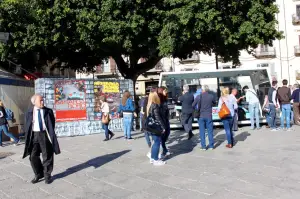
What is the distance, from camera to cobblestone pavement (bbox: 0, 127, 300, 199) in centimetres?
527

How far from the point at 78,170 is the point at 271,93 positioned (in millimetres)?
7605

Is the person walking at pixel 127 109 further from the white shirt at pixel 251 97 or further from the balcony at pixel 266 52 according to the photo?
the balcony at pixel 266 52

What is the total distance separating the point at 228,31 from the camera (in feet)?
46.6

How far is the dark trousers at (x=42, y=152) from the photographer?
6.06 m

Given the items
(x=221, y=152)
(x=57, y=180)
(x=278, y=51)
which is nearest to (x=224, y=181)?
(x=221, y=152)

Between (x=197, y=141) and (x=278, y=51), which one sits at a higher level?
(x=278, y=51)

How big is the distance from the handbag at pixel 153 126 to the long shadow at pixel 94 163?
4.58 ft

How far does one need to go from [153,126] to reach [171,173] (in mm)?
1091

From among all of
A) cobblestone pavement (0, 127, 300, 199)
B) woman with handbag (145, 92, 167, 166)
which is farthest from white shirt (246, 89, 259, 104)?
woman with handbag (145, 92, 167, 166)

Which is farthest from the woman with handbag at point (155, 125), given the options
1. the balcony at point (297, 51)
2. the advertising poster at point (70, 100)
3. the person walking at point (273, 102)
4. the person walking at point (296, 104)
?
the balcony at point (297, 51)

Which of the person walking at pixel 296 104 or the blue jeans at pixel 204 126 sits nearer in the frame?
the blue jeans at pixel 204 126

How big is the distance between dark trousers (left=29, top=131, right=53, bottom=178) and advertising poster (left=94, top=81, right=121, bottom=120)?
7138mm

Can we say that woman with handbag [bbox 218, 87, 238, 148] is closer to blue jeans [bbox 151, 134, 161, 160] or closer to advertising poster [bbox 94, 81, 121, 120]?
blue jeans [bbox 151, 134, 161, 160]

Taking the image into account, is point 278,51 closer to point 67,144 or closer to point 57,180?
point 67,144
